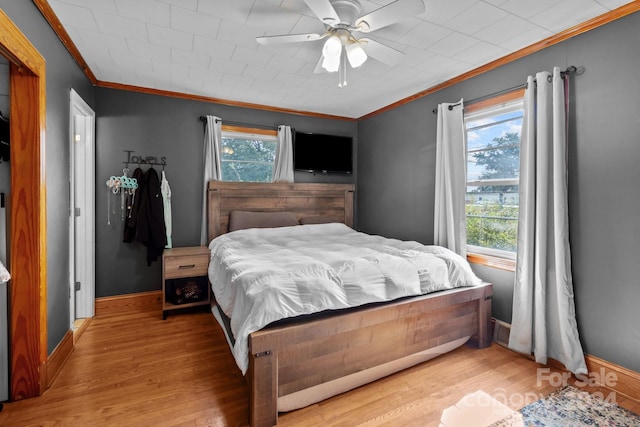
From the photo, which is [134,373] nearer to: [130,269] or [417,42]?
[130,269]

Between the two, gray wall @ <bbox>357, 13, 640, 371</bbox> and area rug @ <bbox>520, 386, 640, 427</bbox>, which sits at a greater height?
gray wall @ <bbox>357, 13, 640, 371</bbox>

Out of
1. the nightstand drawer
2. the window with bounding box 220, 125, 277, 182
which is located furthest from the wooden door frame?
the window with bounding box 220, 125, 277, 182

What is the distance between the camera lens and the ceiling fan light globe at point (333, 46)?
1929 millimetres

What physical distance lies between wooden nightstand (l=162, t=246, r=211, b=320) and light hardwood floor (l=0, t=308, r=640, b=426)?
0.59 meters

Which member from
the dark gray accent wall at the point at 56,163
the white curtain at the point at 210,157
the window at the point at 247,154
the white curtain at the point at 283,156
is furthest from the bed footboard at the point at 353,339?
the window at the point at 247,154

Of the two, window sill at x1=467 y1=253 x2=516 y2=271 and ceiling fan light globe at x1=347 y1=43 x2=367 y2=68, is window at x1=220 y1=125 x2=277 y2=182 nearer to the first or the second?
ceiling fan light globe at x1=347 y1=43 x2=367 y2=68

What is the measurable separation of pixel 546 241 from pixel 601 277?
383mm

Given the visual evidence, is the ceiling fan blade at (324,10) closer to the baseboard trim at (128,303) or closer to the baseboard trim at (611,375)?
the baseboard trim at (611,375)

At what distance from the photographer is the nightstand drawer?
316 centimetres

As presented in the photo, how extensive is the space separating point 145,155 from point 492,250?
3.85 meters

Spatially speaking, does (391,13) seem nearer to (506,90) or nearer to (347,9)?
(347,9)

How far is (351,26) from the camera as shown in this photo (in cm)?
204

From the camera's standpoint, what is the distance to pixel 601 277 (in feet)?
6.94

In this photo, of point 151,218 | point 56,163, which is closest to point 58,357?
point 56,163
